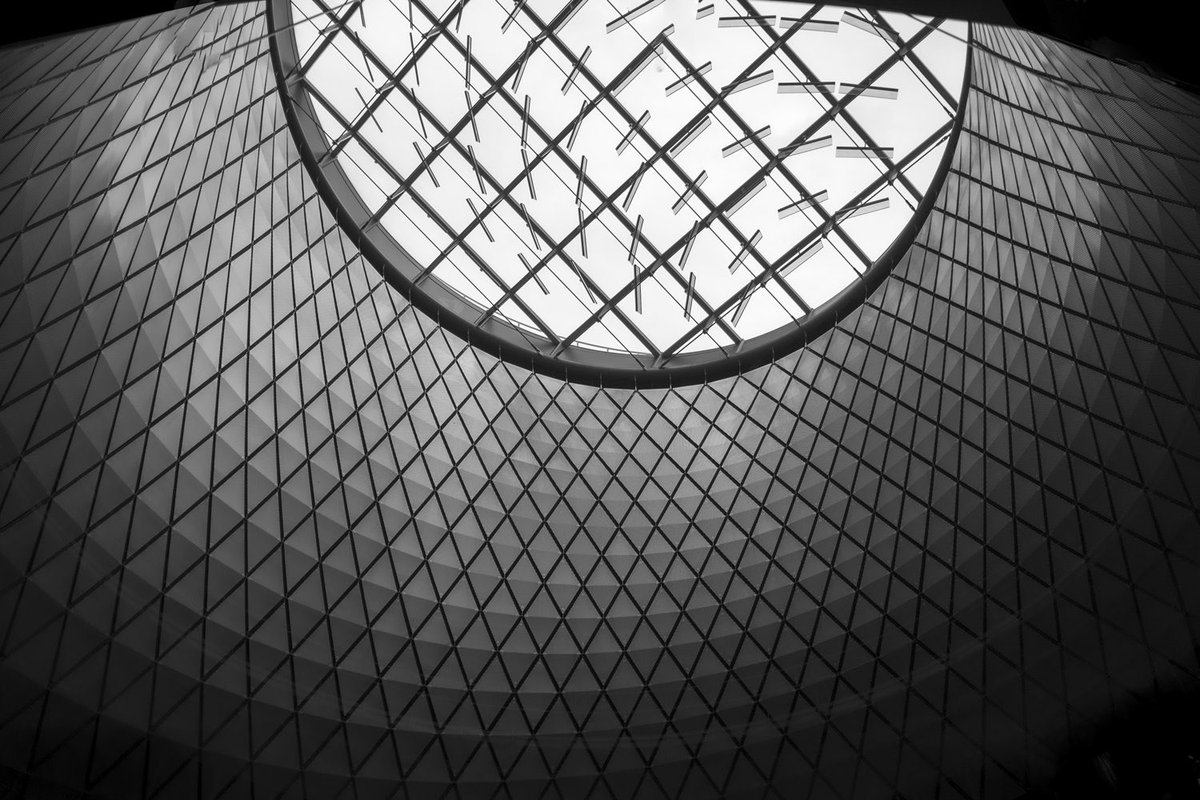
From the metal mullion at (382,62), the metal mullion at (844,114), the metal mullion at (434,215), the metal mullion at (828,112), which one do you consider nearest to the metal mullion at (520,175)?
the metal mullion at (434,215)

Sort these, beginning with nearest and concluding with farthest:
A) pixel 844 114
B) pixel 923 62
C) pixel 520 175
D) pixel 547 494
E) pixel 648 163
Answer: pixel 923 62 < pixel 844 114 < pixel 648 163 < pixel 520 175 < pixel 547 494

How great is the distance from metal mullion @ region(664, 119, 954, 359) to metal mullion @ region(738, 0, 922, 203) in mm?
636

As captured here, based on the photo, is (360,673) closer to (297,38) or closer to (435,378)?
(435,378)

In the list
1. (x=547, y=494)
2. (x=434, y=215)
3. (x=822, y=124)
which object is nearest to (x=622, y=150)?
(x=822, y=124)

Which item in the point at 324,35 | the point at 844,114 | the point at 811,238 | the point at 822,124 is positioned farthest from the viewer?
the point at 811,238

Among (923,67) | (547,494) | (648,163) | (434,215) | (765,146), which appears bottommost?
(547,494)

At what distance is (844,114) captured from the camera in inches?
1212

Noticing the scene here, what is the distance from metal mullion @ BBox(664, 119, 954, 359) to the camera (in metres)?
31.6

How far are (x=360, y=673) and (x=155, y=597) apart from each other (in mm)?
7194

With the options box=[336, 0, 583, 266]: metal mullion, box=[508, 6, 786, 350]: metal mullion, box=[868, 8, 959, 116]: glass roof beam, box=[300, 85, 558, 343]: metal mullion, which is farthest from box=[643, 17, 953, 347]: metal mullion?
box=[300, 85, 558, 343]: metal mullion

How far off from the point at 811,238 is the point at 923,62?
694 cm

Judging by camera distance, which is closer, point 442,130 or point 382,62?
point 382,62

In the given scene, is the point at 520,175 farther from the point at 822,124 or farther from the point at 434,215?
the point at 822,124

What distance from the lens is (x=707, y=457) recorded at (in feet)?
126
